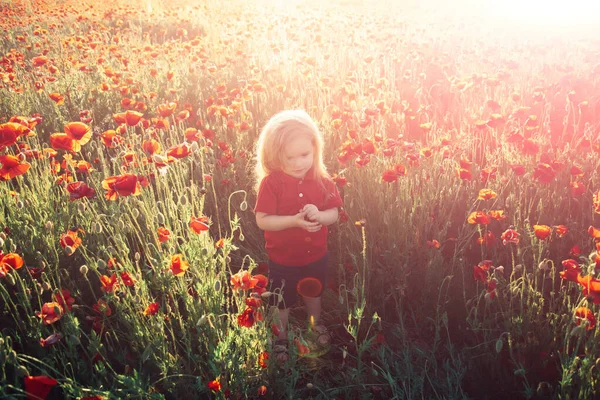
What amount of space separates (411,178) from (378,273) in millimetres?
582

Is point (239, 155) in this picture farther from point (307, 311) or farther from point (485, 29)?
point (485, 29)

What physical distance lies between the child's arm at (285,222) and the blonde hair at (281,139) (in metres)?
0.22

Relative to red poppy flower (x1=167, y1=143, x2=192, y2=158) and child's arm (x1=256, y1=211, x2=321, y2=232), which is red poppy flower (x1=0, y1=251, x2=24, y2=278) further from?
child's arm (x1=256, y1=211, x2=321, y2=232)

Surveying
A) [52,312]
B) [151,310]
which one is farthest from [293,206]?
[52,312]

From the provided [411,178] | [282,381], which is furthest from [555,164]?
[282,381]

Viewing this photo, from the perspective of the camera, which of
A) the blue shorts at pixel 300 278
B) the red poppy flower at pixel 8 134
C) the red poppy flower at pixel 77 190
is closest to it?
the red poppy flower at pixel 77 190

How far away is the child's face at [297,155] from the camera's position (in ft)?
6.48

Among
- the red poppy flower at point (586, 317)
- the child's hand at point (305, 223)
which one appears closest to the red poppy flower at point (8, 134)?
the child's hand at point (305, 223)

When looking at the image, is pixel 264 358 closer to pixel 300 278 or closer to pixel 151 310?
pixel 151 310

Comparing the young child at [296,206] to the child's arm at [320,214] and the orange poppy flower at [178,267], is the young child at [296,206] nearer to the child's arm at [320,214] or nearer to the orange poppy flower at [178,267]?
the child's arm at [320,214]

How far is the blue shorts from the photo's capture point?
87.7 inches

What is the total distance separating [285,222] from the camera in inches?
79.3

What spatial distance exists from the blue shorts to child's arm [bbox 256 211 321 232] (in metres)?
0.26

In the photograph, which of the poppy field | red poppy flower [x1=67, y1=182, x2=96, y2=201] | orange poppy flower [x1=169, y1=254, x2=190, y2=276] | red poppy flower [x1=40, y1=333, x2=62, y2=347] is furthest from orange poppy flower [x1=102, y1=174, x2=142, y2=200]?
red poppy flower [x1=40, y1=333, x2=62, y2=347]
